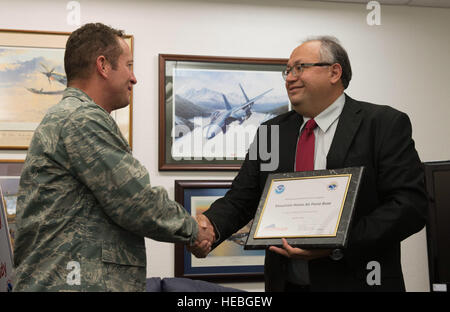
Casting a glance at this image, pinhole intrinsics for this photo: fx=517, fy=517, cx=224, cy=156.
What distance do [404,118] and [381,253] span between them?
51 cm

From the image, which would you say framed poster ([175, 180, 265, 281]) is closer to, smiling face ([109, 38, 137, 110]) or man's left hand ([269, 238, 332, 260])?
smiling face ([109, 38, 137, 110])

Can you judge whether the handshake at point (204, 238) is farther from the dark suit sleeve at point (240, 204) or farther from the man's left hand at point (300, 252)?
the man's left hand at point (300, 252)

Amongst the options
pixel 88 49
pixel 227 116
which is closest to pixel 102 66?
pixel 88 49

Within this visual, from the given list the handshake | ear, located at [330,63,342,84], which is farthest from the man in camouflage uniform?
ear, located at [330,63,342,84]

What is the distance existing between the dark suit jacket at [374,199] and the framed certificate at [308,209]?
0.08m

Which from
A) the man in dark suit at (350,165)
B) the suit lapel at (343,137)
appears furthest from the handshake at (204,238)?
the suit lapel at (343,137)

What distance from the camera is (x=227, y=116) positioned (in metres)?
3.24

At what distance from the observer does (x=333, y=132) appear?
2.02m

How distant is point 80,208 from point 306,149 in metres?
0.88

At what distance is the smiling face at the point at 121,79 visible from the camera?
1.93m
